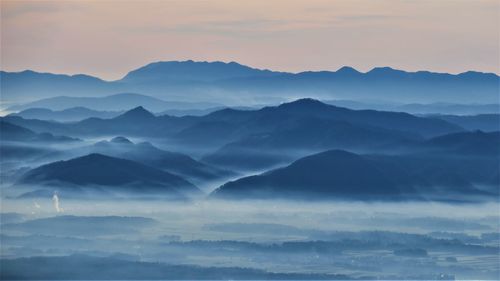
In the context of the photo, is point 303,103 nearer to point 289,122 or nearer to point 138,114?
point 289,122

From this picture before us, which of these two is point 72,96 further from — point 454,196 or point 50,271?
point 50,271

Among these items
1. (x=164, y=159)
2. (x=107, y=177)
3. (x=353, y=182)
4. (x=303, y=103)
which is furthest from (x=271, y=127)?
(x=107, y=177)

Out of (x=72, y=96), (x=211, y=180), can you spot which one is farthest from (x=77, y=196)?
(x=211, y=180)

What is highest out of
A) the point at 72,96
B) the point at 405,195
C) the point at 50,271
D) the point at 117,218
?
the point at 72,96

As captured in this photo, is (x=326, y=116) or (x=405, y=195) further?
(x=326, y=116)

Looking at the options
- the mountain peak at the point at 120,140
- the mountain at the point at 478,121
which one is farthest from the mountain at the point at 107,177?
the mountain at the point at 478,121

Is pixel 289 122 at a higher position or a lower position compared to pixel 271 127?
higher
